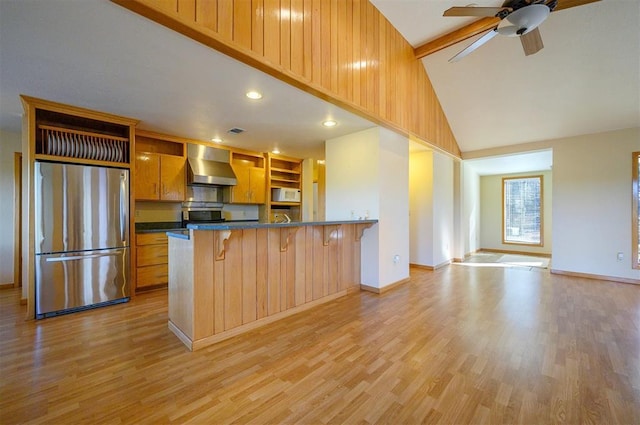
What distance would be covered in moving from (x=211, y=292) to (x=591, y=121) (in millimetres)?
6454

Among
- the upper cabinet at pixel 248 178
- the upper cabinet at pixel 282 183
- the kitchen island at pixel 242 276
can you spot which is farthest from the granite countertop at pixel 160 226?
the kitchen island at pixel 242 276

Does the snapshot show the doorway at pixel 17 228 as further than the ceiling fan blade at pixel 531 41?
Yes

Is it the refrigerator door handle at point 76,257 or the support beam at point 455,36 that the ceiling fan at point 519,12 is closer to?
the support beam at point 455,36

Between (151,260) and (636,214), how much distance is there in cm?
785

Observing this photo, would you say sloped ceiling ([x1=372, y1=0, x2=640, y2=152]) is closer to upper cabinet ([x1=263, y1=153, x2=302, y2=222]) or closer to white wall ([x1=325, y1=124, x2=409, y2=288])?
white wall ([x1=325, y1=124, x2=409, y2=288])

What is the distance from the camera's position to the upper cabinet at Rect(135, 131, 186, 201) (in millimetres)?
4008

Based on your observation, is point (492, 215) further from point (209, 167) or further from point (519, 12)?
point (209, 167)

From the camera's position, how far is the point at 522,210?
7.96 meters

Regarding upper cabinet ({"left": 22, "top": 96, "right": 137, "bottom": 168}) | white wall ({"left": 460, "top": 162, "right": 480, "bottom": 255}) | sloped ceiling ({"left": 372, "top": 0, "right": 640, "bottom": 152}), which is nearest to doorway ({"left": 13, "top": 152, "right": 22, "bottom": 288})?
upper cabinet ({"left": 22, "top": 96, "right": 137, "bottom": 168})

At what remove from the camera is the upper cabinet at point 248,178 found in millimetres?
5207

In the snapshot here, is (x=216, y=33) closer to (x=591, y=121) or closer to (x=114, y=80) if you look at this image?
(x=114, y=80)

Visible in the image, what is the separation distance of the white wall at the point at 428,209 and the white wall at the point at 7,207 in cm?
697

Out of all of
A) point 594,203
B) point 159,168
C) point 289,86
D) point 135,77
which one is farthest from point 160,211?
point 594,203

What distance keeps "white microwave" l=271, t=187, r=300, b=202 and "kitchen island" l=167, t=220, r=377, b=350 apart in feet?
8.41
